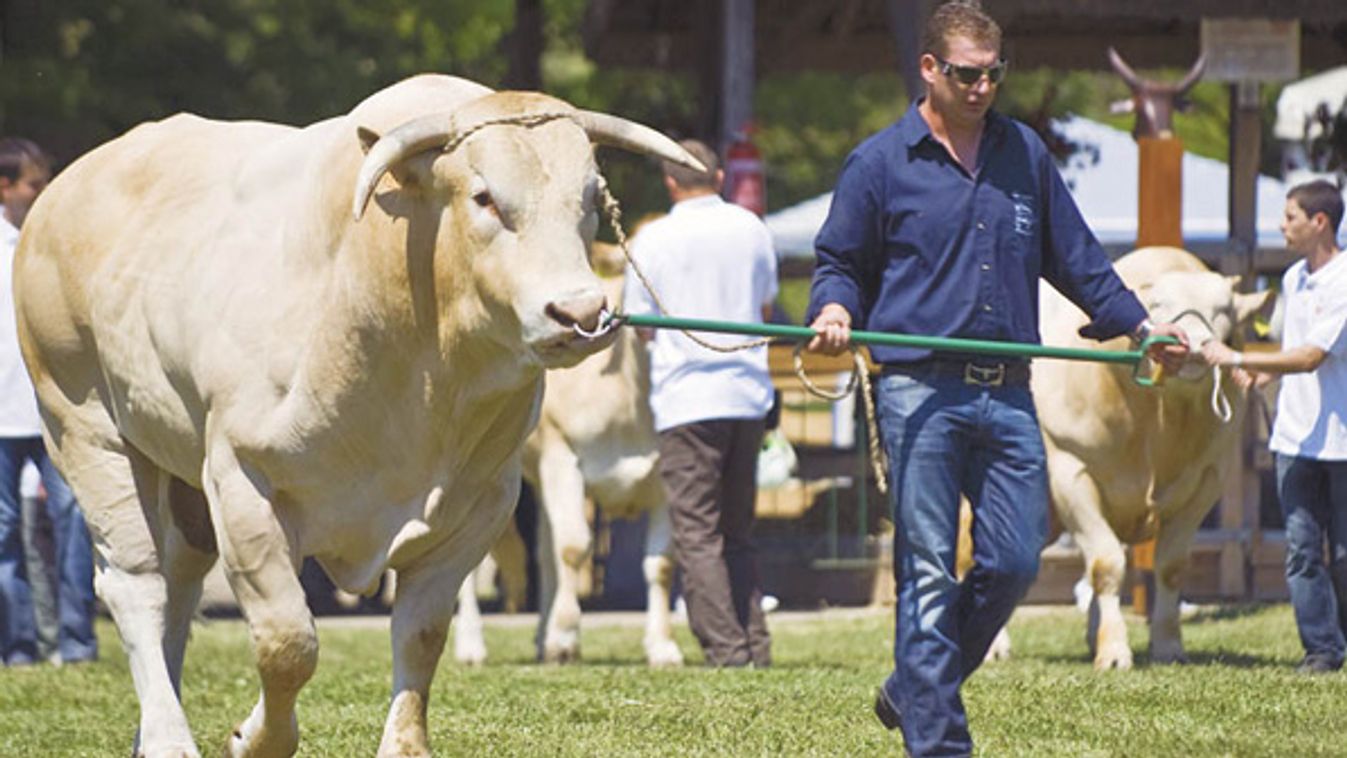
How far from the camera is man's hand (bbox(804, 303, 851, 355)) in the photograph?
6.77 m

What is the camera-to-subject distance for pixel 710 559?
1145 cm

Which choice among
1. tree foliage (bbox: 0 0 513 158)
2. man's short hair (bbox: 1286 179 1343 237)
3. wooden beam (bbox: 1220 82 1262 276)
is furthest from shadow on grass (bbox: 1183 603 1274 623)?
tree foliage (bbox: 0 0 513 158)

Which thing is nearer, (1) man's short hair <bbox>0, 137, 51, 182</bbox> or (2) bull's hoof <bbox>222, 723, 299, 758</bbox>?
(2) bull's hoof <bbox>222, 723, 299, 758</bbox>

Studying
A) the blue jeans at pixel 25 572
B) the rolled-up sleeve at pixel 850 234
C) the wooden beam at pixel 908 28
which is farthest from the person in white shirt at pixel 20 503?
the rolled-up sleeve at pixel 850 234

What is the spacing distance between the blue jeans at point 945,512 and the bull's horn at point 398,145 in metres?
1.41

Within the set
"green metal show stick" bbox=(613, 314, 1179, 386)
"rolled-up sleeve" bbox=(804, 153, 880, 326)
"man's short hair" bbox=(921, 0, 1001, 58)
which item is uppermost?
"man's short hair" bbox=(921, 0, 1001, 58)

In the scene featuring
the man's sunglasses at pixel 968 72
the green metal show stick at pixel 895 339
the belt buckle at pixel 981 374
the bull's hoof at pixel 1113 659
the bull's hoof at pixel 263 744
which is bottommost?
the bull's hoof at pixel 1113 659

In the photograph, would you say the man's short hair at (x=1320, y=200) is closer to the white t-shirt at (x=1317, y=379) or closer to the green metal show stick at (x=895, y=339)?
the white t-shirt at (x=1317, y=379)

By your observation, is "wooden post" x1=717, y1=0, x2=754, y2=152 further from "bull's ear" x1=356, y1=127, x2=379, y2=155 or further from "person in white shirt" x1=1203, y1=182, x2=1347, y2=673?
"bull's ear" x1=356, y1=127, x2=379, y2=155

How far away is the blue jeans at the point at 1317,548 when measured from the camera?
1045 cm

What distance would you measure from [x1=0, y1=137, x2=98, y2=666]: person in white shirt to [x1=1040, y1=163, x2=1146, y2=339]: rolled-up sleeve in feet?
20.0

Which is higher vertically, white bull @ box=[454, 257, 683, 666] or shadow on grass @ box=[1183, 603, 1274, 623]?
white bull @ box=[454, 257, 683, 666]

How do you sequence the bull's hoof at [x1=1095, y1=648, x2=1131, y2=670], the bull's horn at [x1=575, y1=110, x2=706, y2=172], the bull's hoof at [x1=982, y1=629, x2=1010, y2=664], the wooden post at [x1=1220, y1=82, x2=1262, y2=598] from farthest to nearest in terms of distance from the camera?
the wooden post at [x1=1220, y1=82, x2=1262, y2=598] < the bull's hoof at [x1=982, y1=629, x2=1010, y2=664] < the bull's hoof at [x1=1095, y1=648, x2=1131, y2=670] < the bull's horn at [x1=575, y1=110, x2=706, y2=172]

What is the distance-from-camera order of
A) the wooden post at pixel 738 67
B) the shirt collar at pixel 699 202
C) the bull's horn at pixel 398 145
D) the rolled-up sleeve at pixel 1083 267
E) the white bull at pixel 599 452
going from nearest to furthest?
the bull's horn at pixel 398 145 → the rolled-up sleeve at pixel 1083 267 → the shirt collar at pixel 699 202 → the white bull at pixel 599 452 → the wooden post at pixel 738 67
